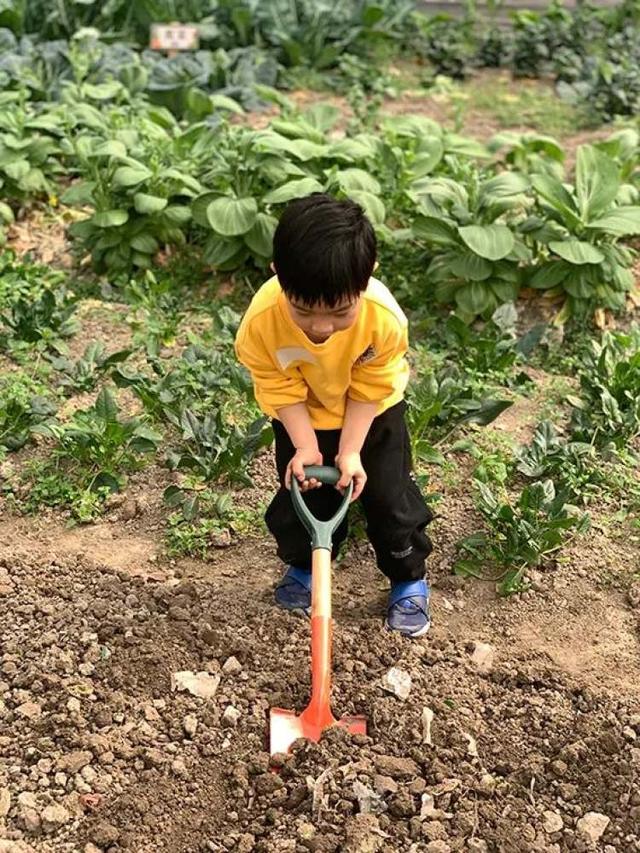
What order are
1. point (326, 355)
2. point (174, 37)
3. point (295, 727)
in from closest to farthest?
1. point (326, 355)
2. point (295, 727)
3. point (174, 37)

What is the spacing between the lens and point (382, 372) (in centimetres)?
293

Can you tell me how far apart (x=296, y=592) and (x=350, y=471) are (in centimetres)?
62

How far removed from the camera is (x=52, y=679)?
315 cm

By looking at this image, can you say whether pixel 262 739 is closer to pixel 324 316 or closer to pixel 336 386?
pixel 336 386

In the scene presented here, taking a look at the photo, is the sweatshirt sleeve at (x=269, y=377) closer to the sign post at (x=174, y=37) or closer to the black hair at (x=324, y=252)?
the black hair at (x=324, y=252)

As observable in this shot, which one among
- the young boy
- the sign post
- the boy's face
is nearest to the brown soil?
the young boy


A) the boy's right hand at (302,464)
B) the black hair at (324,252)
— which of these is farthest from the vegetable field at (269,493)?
the black hair at (324,252)

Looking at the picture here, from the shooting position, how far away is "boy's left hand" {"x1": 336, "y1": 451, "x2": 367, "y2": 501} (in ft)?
9.69

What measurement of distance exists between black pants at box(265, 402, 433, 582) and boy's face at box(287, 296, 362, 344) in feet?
1.59

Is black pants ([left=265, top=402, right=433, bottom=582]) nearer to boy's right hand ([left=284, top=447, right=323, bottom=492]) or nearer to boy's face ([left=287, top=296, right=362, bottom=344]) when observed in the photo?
boy's right hand ([left=284, top=447, right=323, bottom=492])

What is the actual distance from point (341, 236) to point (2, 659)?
159 centimetres

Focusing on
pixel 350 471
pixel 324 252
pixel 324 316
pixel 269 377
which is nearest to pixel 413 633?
pixel 350 471

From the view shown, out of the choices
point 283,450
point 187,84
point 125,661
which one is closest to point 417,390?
point 283,450

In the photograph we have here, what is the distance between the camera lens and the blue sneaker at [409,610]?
11.0 ft
